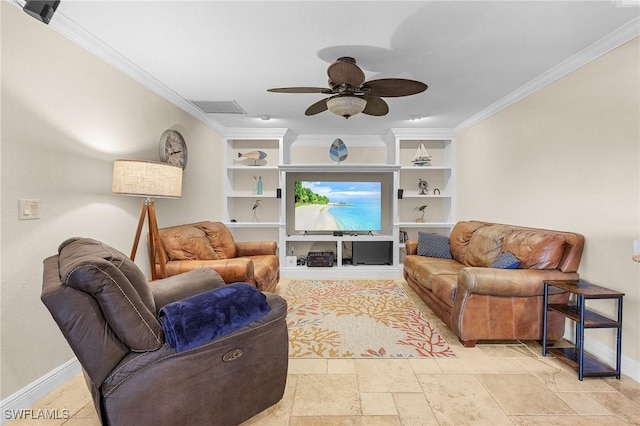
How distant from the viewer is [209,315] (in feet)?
4.72

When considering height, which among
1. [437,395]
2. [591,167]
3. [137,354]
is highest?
[591,167]

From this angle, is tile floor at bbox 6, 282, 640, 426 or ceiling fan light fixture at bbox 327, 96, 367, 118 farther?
ceiling fan light fixture at bbox 327, 96, 367, 118

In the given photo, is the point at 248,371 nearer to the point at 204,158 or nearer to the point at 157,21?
the point at 157,21

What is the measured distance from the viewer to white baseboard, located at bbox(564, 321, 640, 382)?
2047 mm

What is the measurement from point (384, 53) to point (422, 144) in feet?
8.77

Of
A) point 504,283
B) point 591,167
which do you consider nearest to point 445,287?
point 504,283

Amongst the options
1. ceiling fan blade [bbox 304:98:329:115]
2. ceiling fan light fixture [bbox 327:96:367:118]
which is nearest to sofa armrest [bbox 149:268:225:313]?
ceiling fan light fixture [bbox 327:96:367:118]

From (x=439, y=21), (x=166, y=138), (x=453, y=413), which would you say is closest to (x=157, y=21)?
(x=166, y=138)

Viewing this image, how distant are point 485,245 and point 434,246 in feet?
2.76

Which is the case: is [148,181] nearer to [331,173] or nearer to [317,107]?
[317,107]

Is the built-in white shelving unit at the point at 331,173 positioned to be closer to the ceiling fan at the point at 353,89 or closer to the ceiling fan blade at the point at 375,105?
the ceiling fan blade at the point at 375,105

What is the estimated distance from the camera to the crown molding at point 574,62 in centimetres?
207

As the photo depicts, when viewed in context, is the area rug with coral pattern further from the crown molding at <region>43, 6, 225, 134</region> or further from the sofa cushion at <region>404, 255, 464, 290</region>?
the crown molding at <region>43, 6, 225, 134</region>

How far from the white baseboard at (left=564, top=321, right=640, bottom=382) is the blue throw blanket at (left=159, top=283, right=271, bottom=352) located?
8.29 ft
